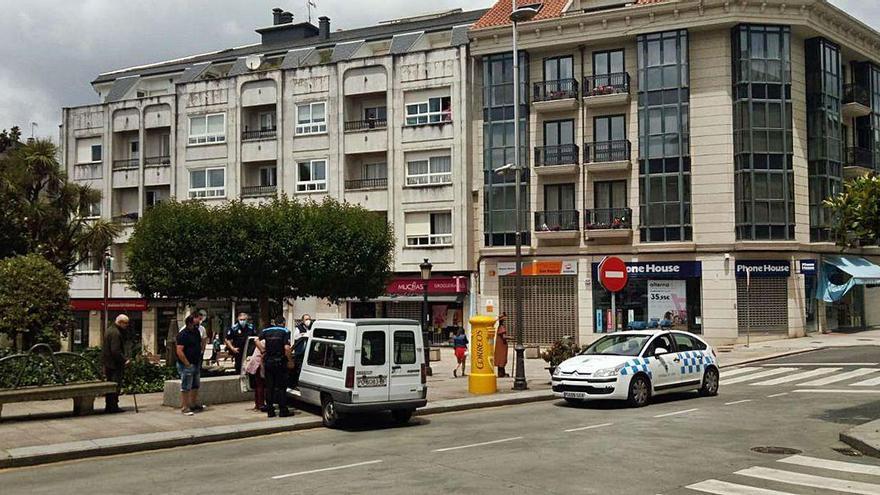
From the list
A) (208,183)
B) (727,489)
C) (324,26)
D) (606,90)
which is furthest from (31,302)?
(324,26)

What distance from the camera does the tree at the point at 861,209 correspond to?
13859mm

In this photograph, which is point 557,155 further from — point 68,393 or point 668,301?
point 68,393

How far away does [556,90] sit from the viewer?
39.4m

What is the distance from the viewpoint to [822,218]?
123 ft

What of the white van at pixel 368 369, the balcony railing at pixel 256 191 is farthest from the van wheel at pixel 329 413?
the balcony railing at pixel 256 191

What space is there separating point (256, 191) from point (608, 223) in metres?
18.8

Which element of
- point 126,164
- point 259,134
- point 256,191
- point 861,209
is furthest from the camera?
point 126,164

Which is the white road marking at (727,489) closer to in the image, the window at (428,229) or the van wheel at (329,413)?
the van wheel at (329,413)

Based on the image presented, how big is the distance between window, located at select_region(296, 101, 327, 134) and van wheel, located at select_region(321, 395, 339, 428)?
30075 millimetres

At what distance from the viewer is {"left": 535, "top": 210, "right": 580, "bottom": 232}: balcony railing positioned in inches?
1526

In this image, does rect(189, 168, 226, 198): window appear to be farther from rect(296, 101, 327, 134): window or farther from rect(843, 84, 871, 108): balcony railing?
rect(843, 84, 871, 108): balcony railing

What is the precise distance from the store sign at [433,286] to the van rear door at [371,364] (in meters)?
25.4

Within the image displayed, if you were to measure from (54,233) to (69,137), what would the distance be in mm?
23178

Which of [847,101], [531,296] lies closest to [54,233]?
[531,296]
